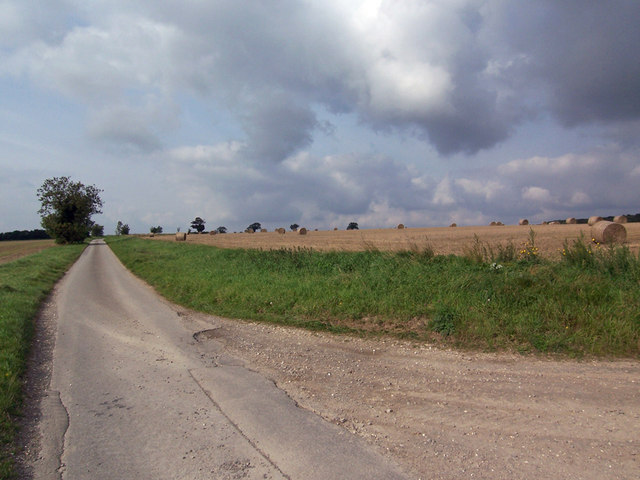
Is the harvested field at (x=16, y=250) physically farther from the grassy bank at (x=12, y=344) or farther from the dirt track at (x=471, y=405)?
the dirt track at (x=471, y=405)

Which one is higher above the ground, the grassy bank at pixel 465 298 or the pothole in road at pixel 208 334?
the grassy bank at pixel 465 298

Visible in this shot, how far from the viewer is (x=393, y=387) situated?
5.24 metres

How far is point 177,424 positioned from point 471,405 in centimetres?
311

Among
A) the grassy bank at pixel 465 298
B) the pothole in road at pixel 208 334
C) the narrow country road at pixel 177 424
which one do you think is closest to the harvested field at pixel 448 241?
the grassy bank at pixel 465 298

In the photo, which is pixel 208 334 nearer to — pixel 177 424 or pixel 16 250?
pixel 177 424

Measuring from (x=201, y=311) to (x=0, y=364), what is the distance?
517cm

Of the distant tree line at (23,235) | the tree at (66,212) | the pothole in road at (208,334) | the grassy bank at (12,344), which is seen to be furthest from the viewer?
the distant tree line at (23,235)

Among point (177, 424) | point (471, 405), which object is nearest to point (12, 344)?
point (177, 424)

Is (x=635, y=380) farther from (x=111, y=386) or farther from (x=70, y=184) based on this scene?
(x=70, y=184)

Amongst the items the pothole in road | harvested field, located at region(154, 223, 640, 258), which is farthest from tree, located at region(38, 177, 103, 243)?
the pothole in road

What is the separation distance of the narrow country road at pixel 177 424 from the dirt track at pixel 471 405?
1.19ft

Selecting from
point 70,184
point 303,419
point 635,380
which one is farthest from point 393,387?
point 70,184

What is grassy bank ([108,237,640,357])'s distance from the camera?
6875mm

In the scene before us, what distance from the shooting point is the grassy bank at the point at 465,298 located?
688 cm
